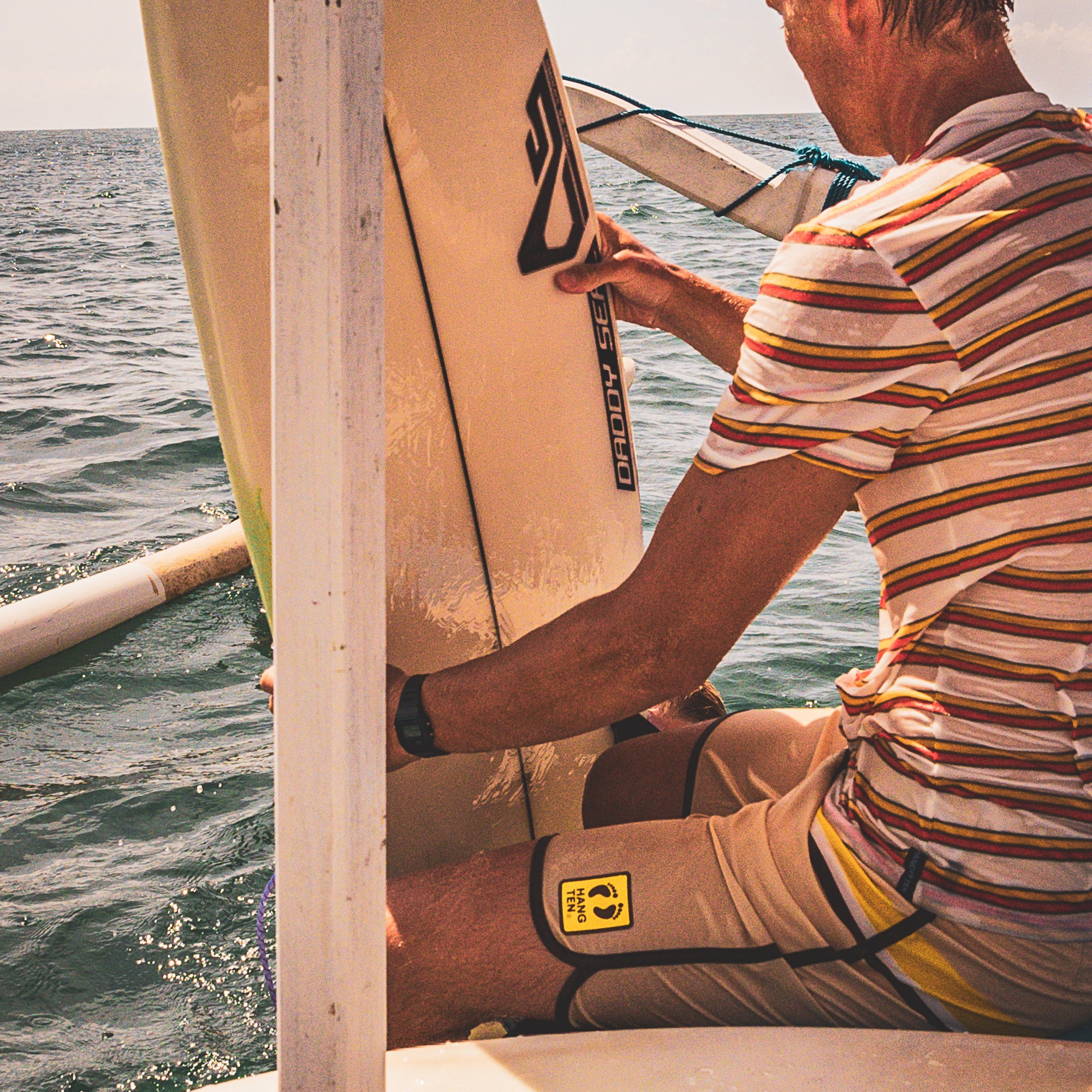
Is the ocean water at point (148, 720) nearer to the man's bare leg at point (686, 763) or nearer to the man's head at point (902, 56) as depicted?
the man's bare leg at point (686, 763)

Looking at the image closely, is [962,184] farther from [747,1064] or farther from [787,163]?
[787,163]

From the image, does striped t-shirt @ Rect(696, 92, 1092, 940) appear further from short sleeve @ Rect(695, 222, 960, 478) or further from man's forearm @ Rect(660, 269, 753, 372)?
man's forearm @ Rect(660, 269, 753, 372)

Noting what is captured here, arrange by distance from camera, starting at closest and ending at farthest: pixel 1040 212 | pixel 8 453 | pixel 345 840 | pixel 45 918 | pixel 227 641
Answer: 1. pixel 345 840
2. pixel 1040 212
3. pixel 45 918
4. pixel 227 641
5. pixel 8 453

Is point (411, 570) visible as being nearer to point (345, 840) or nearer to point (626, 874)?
point (626, 874)

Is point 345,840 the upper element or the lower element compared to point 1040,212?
lower

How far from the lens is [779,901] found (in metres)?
1.18

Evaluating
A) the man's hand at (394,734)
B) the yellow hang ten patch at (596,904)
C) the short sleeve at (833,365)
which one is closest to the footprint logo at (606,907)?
the yellow hang ten patch at (596,904)

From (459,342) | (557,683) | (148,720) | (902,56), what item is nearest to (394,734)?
(557,683)

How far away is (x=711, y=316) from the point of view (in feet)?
6.15

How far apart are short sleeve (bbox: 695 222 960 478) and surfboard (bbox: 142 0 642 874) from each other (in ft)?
2.53

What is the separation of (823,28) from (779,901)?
0.84m

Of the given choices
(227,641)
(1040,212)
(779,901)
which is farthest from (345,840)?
(227,641)

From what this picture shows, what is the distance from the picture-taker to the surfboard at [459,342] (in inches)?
60.1

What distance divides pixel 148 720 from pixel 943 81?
2680 millimetres
